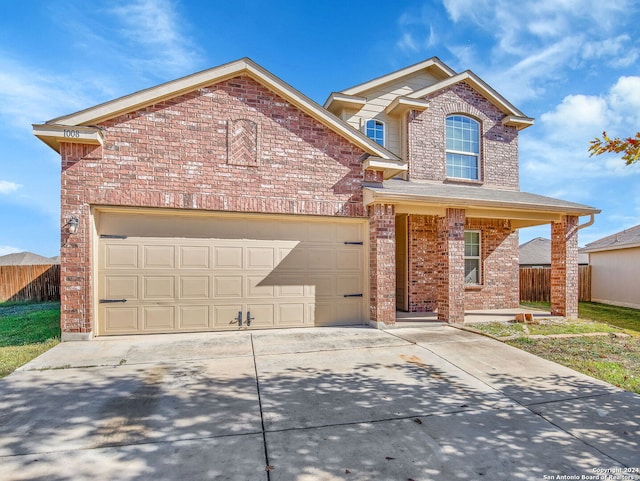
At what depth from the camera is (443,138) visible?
1112 centimetres

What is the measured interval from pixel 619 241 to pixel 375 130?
39.6 ft

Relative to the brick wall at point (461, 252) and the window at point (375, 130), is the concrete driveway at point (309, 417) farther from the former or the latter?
the window at point (375, 130)

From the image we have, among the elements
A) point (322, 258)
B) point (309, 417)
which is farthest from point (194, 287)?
point (309, 417)

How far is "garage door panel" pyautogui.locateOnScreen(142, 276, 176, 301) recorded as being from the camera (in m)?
7.34

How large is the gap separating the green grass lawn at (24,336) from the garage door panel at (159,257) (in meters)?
2.21

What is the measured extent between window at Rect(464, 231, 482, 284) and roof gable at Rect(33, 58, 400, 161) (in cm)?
453

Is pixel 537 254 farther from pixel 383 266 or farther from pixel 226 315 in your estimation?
pixel 226 315

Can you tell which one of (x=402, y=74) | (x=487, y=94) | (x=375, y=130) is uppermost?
(x=402, y=74)

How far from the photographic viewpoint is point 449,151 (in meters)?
11.2

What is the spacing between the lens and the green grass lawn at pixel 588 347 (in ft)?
17.1

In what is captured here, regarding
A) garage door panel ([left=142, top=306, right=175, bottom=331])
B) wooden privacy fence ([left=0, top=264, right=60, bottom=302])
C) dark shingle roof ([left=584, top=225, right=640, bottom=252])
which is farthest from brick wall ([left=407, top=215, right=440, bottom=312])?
wooden privacy fence ([left=0, top=264, right=60, bottom=302])

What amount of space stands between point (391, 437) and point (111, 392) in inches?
135

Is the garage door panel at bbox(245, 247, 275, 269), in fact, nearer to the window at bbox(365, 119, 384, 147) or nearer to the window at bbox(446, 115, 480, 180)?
the window at bbox(365, 119, 384, 147)

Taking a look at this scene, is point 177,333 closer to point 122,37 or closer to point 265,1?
point 122,37
